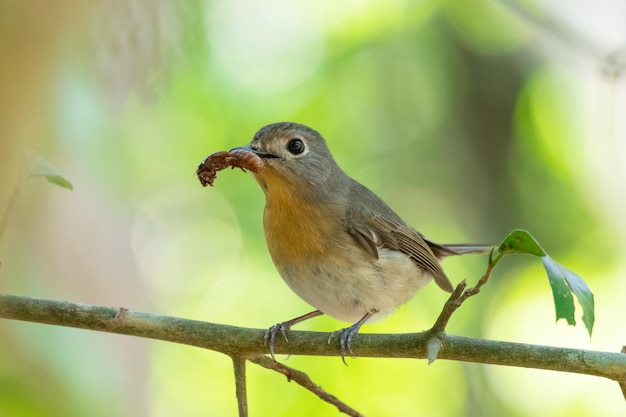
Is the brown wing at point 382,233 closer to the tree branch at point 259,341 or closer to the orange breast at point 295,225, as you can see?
the orange breast at point 295,225

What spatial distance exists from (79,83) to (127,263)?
255 cm

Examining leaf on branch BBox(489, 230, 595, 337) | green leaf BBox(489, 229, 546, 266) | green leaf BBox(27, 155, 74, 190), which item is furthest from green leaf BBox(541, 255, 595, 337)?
green leaf BBox(27, 155, 74, 190)

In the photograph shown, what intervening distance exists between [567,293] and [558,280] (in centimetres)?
6

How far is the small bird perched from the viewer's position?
405 centimetres

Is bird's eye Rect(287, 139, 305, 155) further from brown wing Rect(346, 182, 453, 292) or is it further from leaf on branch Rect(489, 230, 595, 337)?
leaf on branch Rect(489, 230, 595, 337)

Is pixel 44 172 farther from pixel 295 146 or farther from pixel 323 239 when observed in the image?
pixel 295 146

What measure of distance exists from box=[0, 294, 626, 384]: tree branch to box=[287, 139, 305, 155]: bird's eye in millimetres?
1761

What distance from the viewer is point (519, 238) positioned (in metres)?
2.25

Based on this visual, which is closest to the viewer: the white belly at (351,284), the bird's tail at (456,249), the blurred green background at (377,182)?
the white belly at (351,284)

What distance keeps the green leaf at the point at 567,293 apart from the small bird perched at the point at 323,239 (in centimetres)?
157

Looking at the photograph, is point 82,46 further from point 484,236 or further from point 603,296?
point 603,296

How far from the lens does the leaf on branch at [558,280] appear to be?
225 centimetres

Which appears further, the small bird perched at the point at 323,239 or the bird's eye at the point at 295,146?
the bird's eye at the point at 295,146

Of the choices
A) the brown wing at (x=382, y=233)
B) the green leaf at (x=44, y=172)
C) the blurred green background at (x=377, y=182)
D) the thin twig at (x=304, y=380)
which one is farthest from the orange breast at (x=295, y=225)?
the green leaf at (x=44, y=172)
